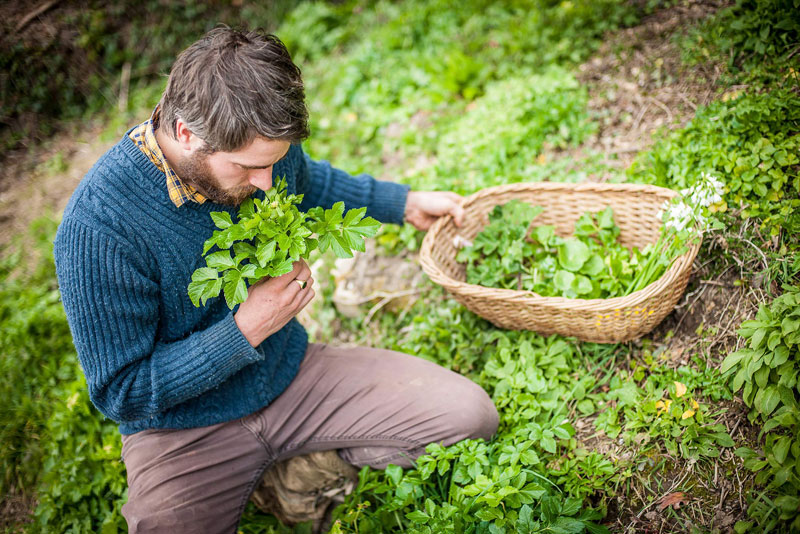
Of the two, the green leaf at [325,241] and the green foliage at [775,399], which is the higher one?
the green leaf at [325,241]

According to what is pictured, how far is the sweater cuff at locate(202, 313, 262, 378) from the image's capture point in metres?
2.01

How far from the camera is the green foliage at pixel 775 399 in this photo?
176 centimetres

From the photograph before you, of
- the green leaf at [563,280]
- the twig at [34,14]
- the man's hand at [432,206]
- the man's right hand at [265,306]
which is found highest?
the twig at [34,14]

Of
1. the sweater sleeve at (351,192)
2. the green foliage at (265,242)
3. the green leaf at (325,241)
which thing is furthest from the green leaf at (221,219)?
the sweater sleeve at (351,192)

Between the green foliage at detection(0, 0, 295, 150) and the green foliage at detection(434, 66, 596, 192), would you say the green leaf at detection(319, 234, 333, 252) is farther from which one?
the green foliage at detection(0, 0, 295, 150)

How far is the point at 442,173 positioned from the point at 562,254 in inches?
49.6

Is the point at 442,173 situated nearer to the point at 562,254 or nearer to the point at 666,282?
the point at 562,254

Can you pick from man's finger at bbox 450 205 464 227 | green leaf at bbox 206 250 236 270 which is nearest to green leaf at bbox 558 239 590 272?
man's finger at bbox 450 205 464 227

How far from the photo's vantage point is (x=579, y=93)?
144 inches

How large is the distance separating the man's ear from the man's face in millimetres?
21

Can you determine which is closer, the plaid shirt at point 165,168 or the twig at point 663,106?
the plaid shirt at point 165,168

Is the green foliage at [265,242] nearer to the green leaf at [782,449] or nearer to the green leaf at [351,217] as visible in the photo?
the green leaf at [351,217]

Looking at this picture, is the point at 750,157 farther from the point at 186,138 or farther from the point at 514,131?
the point at 186,138

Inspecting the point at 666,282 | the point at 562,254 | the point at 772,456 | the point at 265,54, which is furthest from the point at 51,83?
the point at 772,456
